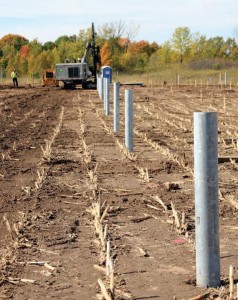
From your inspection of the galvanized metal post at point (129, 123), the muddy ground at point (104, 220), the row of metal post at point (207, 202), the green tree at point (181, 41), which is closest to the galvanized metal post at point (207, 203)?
the row of metal post at point (207, 202)

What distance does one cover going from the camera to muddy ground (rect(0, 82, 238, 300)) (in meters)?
4.87

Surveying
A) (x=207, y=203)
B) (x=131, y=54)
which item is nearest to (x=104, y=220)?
(x=207, y=203)

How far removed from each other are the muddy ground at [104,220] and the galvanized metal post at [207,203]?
0.48ft

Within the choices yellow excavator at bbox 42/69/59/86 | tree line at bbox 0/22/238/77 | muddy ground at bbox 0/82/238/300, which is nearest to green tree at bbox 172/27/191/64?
tree line at bbox 0/22/238/77

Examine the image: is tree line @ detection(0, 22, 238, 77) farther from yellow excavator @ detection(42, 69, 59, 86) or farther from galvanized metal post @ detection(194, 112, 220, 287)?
galvanized metal post @ detection(194, 112, 220, 287)

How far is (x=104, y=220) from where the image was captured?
682 centimetres

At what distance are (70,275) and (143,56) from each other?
104955 mm

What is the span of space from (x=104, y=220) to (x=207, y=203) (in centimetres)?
234

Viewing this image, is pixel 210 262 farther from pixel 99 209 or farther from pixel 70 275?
pixel 99 209

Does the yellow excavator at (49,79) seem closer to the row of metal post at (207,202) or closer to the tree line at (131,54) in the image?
the tree line at (131,54)

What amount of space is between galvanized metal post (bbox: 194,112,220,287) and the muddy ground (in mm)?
145

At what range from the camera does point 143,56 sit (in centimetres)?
10869

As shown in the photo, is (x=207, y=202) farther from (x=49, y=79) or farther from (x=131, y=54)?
(x=131, y=54)

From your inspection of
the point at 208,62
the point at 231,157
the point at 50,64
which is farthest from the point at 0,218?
the point at 50,64
